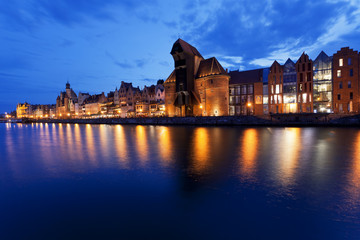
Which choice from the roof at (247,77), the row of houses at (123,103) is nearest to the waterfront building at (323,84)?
the roof at (247,77)

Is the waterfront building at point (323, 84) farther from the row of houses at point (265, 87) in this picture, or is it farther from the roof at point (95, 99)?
the roof at point (95, 99)

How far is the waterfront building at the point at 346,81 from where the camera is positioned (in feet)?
146

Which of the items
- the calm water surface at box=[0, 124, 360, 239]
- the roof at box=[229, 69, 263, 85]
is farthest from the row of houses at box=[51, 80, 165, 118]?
the calm water surface at box=[0, 124, 360, 239]

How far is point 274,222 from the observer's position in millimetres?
4559

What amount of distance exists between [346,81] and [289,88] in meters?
11.8

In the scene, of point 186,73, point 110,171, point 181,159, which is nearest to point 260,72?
point 186,73

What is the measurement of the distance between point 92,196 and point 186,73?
5383 centimetres

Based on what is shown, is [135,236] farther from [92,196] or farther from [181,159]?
[181,159]

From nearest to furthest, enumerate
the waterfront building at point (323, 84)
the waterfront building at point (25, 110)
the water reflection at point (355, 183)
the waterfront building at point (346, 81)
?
the water reflection at point (355, 183) → the waterfront building at point (346, 81) → the waterfront building at point (323, 84) → the waterfront building at point (25, 110)

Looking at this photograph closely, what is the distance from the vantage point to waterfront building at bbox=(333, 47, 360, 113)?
44.4 m

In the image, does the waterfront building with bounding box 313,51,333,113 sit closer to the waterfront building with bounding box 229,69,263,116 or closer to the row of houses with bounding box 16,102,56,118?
the waterfront building with bounding box 229,69,263,116

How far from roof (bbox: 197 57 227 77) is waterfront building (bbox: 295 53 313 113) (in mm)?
19934

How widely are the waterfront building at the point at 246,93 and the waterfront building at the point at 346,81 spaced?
56.4 ft

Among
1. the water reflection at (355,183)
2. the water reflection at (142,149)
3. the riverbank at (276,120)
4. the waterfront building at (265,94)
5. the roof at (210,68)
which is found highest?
the roof at (210,68)
